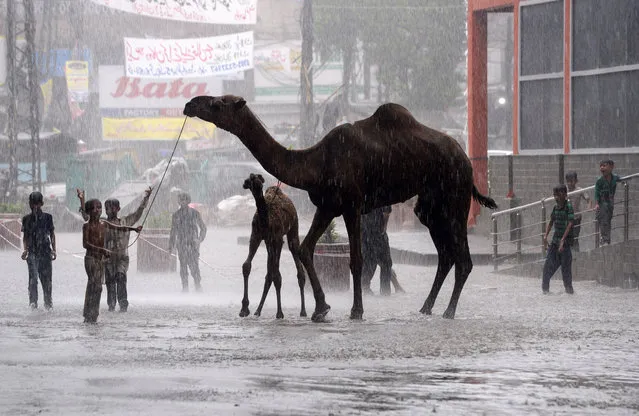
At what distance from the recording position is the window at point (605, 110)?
2319cm

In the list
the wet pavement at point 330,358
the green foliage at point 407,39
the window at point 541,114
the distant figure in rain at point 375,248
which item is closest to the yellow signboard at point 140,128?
the green foliage at point 407,39

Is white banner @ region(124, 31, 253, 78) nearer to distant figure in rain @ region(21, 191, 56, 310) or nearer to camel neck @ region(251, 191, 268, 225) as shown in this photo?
distant figure in rain @ region(21, 191, 56, 310)

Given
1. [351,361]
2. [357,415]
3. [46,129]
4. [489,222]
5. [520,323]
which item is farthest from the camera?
[46,129]

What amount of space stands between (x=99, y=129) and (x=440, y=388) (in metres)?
56.0

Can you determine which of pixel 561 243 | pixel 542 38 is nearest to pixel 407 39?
pixel 542 38

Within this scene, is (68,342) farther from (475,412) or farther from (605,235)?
(605,235)

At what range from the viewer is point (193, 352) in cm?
1128

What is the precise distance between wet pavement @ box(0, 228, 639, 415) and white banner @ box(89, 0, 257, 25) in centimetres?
3482

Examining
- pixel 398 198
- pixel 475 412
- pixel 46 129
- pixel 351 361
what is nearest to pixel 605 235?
pixel 398 198

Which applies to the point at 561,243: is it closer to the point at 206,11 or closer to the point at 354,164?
the point at 354,164

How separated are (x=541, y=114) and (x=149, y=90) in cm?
3388

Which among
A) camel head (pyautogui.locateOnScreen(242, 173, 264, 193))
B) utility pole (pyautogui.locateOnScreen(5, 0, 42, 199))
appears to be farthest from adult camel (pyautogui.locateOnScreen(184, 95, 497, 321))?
utility pole (pyautogui.locateOnScreen(5, 0, 42, 199))

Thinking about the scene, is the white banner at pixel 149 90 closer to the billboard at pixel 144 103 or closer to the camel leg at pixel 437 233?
the billboard at pixel 144 103

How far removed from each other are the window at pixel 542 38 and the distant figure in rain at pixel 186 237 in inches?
368
